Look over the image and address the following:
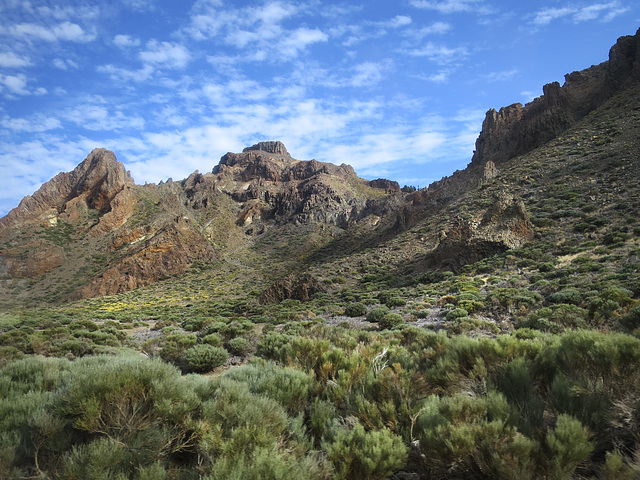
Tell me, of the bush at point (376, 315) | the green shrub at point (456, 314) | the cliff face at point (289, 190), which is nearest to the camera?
the green shrub at point (456, 314)

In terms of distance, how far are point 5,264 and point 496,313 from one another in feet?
247

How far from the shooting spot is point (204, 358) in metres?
8.76

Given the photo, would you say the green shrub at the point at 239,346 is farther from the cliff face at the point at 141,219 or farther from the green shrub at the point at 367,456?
the cliff face at the point at 141,219

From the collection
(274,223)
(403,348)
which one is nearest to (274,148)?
(274,223)

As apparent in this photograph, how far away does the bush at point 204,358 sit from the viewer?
867 cm

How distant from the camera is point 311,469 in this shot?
101 inches

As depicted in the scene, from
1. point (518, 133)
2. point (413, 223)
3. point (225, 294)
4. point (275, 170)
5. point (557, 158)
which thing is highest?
point (275, 170)

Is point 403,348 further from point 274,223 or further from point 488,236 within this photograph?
point 274,223

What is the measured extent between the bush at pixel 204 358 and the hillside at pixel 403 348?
7 cm

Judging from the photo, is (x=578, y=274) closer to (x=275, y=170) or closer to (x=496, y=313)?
(x=496, y=313)

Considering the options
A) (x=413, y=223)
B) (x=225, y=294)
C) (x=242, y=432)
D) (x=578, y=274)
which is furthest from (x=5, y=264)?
(x=578, y=274)

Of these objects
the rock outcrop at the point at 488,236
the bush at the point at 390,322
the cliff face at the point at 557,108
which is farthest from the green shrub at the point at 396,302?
the cliff face at the point at 557,108

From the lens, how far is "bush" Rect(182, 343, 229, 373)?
8.67 metres

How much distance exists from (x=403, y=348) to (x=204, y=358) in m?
5.90
